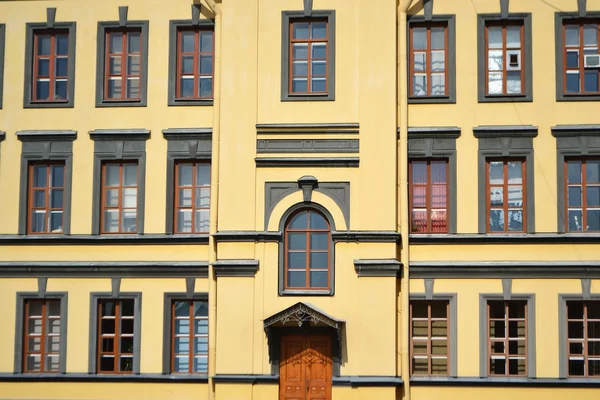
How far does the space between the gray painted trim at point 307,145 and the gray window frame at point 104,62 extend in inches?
134

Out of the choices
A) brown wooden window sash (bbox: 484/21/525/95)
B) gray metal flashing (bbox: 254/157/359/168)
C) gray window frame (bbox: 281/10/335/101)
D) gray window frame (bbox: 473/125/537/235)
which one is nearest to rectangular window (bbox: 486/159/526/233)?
gray window frame (bbox: 473/125/537/235)

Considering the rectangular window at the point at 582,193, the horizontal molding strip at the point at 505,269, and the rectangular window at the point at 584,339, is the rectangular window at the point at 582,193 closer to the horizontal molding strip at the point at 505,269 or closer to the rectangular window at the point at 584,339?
the horizontal molding strip at the point at 505,269

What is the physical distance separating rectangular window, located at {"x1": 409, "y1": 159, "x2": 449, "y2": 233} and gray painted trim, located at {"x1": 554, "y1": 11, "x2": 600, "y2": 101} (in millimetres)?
3299

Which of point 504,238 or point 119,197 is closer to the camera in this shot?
point 504,238

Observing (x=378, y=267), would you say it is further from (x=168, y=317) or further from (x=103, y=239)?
(x=103, y=239)

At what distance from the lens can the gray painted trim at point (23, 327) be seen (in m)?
21.7

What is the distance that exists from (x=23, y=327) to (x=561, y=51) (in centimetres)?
1517

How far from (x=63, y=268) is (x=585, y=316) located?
12892mm

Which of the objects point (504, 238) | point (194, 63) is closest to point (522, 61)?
point (504, 238)

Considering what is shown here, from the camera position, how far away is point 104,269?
21.7m

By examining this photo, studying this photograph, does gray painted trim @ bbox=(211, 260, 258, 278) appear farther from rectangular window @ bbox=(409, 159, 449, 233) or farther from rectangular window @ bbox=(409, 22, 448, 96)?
rectangular window @ bbox=(409, 22, 448, 96)

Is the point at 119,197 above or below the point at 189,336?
above

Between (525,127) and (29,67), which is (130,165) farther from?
(525,127)

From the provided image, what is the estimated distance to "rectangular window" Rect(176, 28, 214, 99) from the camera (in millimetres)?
22250
